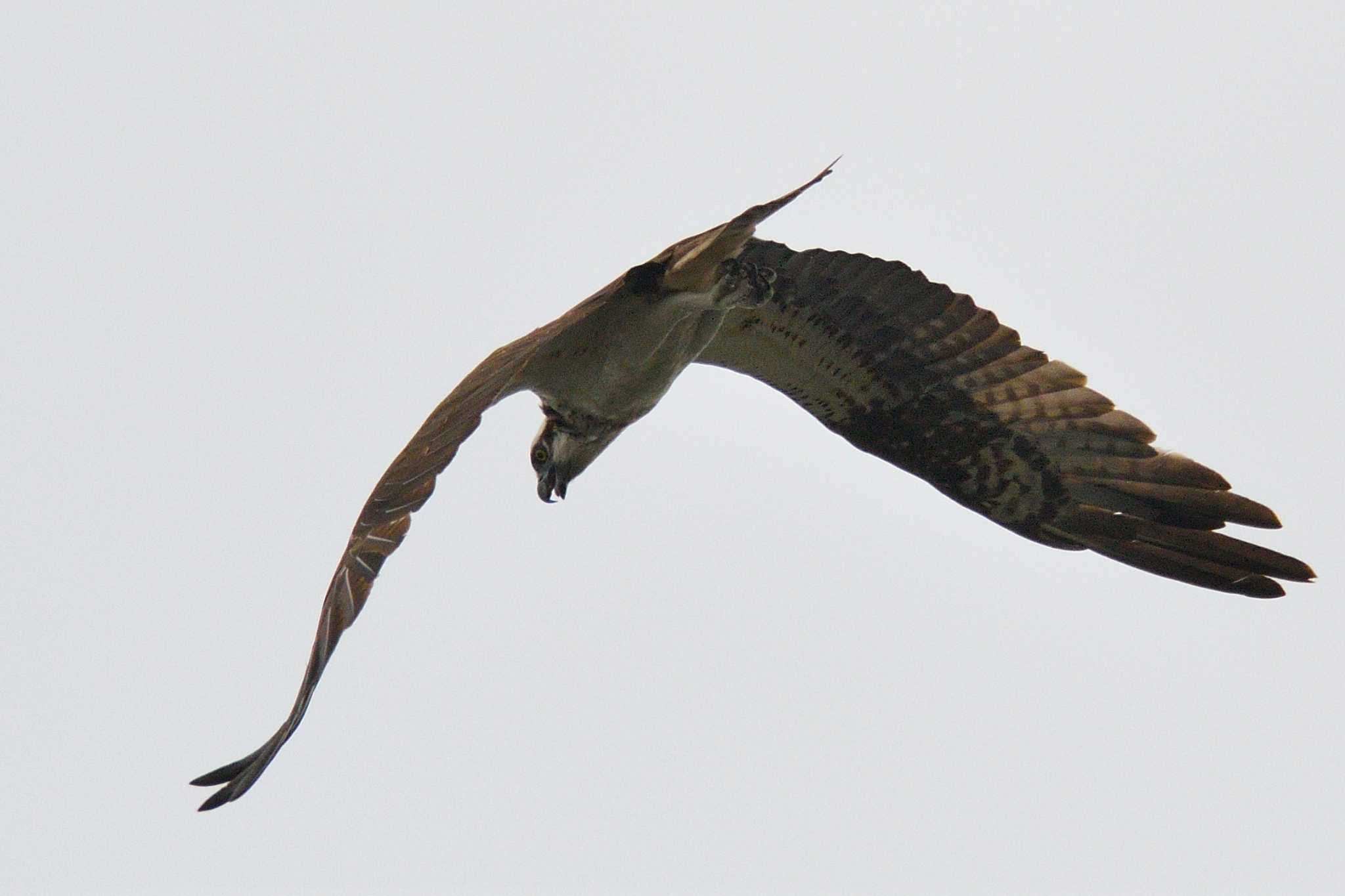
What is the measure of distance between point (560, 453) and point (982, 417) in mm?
2514

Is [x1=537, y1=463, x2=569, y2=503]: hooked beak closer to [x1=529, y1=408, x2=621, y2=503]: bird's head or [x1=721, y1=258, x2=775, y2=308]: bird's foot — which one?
[x1=529, y1=408, x2=621, y2=503]: bird's head

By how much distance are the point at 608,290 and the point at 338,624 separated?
3211 mm

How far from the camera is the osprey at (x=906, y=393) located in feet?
32.6

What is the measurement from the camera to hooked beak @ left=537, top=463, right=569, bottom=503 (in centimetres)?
1056

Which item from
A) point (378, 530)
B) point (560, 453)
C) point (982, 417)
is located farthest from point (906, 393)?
point (378, 530)

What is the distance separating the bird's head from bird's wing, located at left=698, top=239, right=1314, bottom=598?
0.89 m

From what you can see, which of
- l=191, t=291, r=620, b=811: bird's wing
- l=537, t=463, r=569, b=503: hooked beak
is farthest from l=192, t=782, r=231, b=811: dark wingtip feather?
l=537, t=463, r=569, b=503: hooked beak

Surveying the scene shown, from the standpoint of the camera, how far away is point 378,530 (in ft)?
22.9

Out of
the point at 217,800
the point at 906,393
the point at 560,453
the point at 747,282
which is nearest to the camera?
the point at 217,800

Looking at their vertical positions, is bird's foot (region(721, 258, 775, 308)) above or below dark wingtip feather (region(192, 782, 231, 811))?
above

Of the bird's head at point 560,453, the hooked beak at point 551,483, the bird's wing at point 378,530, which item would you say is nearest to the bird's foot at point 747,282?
the bird's head at point 560,453

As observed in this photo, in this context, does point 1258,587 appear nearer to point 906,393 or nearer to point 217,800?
point 906,393

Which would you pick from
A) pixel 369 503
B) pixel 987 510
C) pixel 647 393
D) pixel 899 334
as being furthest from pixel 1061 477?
pixel 369 503

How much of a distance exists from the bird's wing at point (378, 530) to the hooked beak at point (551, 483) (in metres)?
2.55
